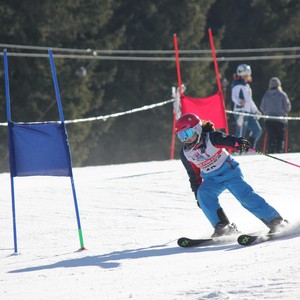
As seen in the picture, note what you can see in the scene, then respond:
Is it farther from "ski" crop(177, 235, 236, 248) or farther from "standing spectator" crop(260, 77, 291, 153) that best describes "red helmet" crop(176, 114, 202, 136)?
"standing spectator" crop(260, 77, 291, 153)

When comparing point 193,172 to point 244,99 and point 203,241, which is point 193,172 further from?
point 244,99

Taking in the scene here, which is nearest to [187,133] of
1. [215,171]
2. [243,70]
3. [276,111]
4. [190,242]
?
[215,171]

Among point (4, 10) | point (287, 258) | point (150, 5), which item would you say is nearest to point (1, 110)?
point (4, 10)

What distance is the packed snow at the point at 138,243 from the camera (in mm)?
6934

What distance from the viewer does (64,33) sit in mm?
30453

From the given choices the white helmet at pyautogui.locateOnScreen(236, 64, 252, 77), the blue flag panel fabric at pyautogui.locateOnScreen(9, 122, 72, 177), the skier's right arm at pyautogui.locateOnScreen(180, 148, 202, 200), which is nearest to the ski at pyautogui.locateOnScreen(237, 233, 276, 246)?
the skier's right arm at pyautogui.locateOnScreen(180, 148, 202, 200)

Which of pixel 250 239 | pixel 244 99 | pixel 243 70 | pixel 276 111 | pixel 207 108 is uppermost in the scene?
pixel 243 70

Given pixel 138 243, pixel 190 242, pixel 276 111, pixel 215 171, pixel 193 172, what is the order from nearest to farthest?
1. pixel 190 242
2. pixel 215 171
3. pixel 193 172
4. pixel 138 243
5. pixel 276 111

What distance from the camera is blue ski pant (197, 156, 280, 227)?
879 cm

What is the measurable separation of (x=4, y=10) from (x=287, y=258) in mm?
22012

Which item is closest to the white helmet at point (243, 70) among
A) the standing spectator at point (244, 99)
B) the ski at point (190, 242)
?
the standing spectator at point (244, 99)

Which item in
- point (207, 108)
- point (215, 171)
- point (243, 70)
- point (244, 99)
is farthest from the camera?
point (244, 99)

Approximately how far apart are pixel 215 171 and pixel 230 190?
23 centimetres

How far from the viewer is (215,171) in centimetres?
889
